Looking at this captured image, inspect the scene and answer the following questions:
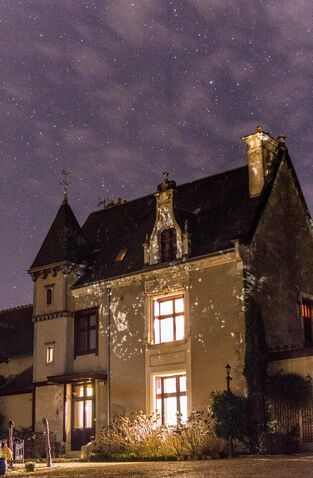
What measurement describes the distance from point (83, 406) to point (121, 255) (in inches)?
251

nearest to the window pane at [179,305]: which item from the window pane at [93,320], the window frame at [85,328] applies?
the window frame at [85,328]

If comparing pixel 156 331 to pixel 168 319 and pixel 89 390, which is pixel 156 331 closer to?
pixel 168 319

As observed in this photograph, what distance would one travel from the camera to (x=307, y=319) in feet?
94.2

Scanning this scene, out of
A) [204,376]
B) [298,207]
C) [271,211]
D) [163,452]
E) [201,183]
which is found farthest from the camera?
[201,183]

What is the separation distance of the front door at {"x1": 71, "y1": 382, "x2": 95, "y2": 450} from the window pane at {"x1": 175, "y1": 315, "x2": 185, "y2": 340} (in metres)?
4.38

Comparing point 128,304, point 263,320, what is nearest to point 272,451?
point 263,320

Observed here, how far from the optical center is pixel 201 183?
3152cm

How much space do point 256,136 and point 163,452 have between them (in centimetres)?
1241

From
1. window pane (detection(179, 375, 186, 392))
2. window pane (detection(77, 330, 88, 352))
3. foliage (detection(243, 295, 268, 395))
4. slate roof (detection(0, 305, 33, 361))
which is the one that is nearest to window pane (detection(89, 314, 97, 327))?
window pane (detection(77, 330, 88, 352))

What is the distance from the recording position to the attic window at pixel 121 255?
3044 cm

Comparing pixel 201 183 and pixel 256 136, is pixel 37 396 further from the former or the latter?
pixel 256 136

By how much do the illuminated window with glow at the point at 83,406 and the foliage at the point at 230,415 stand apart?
6.75m

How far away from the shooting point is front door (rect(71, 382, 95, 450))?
94.6 ft

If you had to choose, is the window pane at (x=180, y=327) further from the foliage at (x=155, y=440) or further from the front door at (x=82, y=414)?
the front door at (x=82, y=414)
